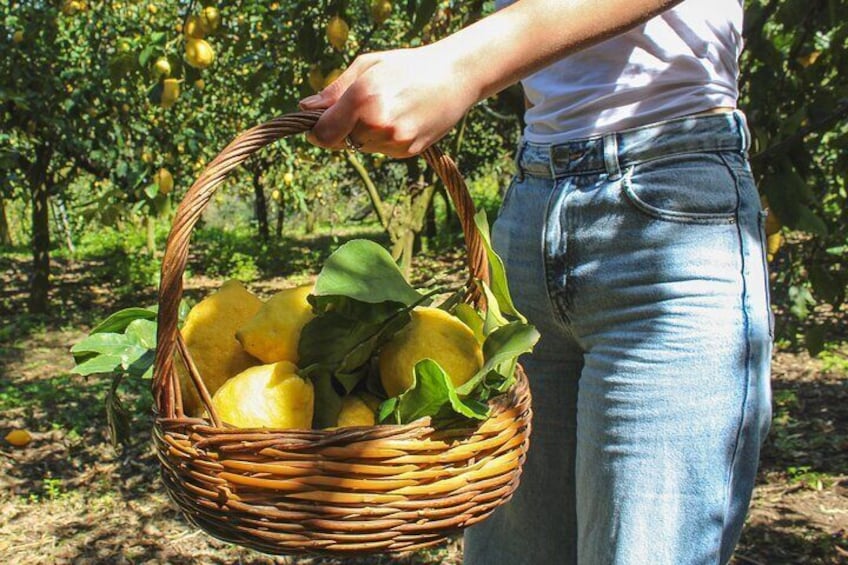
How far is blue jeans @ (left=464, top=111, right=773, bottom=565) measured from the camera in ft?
3.22

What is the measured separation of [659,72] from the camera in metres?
1.03

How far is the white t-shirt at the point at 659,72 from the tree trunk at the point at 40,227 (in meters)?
6.40

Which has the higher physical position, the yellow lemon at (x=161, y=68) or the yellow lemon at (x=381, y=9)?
the yellow lemon at (x=381, y=9)

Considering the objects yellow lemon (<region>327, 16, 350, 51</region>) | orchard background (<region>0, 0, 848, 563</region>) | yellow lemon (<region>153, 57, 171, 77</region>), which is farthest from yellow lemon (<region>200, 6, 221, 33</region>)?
yellow lemon (<region>327, 16, 350, 51</region>)

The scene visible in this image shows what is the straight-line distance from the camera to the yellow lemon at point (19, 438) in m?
3.54

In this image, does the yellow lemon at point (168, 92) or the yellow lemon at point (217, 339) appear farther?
the yellow lemon at point (168, 92)

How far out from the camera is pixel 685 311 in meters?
0.98

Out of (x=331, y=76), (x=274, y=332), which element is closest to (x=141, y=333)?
(x=274, y=332)

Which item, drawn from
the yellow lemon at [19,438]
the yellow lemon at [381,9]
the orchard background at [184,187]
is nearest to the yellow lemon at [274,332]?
the orchard background at [184,187]

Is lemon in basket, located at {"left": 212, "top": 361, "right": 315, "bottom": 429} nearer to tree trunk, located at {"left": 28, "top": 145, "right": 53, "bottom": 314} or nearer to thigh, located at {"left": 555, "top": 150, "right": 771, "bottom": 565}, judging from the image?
thigh, located at {"left": 555, "top": 150, "right": 771, "bottom": 565}

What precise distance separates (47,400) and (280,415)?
12.9ft

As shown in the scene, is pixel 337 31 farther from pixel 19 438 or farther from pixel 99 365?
pixel 19 438

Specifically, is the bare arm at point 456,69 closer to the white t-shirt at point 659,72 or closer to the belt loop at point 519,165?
the white t-shirt at point 659,72

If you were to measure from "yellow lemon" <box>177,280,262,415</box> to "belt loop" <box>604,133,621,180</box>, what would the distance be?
486 mm
